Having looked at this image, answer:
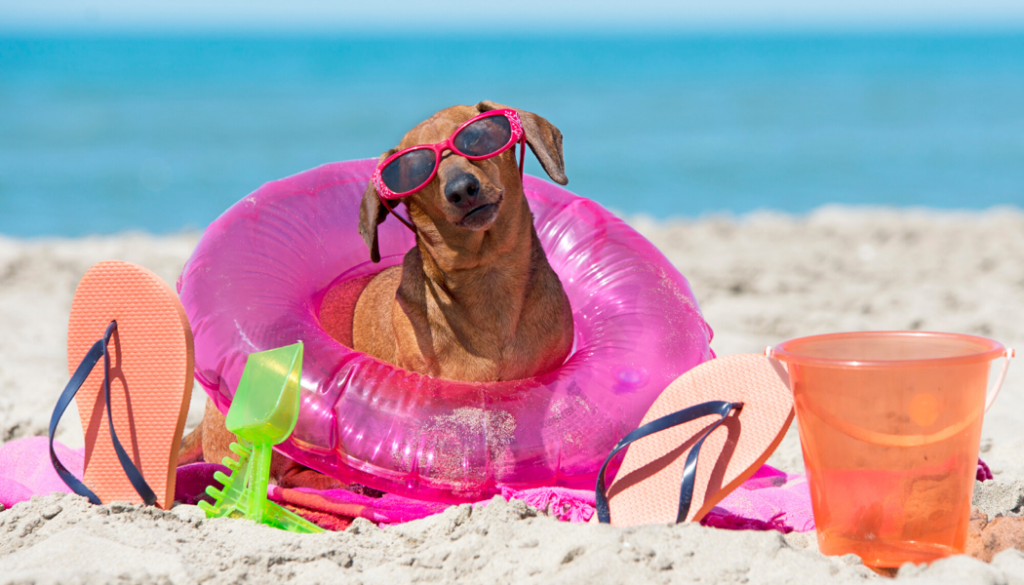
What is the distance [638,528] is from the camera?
104 inches

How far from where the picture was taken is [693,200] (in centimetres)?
1402

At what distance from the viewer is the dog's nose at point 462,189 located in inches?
135

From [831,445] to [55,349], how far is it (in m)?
4.93

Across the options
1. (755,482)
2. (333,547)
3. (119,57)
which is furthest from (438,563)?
(119,57)

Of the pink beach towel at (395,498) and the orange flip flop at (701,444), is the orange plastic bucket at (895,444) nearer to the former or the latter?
the orange flip flop at (701,444)

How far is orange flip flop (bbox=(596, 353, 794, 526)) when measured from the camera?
280cm

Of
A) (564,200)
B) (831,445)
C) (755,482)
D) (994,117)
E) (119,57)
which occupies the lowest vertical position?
(755,482)

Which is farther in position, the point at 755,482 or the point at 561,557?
the point at 755,482

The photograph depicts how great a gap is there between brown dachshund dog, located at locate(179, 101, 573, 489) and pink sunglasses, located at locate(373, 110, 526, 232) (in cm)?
4

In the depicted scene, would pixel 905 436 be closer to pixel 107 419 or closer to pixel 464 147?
pixel 464 147

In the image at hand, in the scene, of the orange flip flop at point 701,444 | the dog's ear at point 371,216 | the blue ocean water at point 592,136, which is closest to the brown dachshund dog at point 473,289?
the dog's ear at point 371,216

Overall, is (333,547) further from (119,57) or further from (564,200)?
(119,57)

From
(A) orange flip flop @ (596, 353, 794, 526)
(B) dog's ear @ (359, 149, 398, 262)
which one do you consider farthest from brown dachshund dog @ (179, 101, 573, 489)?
(A) orange flip flop @ (596, 353, 794, 526)

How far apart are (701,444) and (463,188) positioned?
4.29 feet
